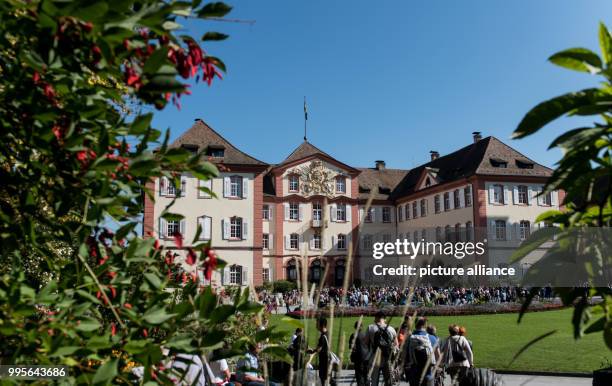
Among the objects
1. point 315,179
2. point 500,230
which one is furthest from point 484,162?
point 315,179

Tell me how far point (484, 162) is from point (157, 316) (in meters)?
46.8

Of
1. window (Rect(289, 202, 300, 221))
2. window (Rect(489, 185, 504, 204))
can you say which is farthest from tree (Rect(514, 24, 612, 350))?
window (Rect(289, 202, 300, 221))

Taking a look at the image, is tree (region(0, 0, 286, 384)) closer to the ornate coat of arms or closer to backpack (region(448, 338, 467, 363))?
backpack (region(448, 338, 467, 363))

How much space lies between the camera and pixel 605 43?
4.43 feet

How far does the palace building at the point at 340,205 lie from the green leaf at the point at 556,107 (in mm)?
38520

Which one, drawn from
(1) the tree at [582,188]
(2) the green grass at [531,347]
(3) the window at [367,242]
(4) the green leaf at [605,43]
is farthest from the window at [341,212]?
(4) the green leaf at [605,43]

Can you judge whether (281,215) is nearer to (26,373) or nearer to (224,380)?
(224,380)

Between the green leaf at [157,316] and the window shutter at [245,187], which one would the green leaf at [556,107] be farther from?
the window shutter at [245,187]

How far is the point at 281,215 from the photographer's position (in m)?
48.8

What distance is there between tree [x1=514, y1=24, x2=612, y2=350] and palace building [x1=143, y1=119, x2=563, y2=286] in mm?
38297

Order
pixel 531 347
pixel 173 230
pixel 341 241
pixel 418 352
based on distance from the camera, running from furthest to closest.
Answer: pixel 341 241, pixel 531 347, pixel 418 352, pixel 173 230

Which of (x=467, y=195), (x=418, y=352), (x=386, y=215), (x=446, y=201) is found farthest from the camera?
(x=386, y=215)

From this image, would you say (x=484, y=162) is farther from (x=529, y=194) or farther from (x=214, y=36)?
(x=214, y=36)

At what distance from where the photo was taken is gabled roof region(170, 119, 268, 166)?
138ft
